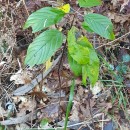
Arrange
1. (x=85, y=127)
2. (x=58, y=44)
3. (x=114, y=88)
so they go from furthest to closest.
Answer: (x=114, y=88) → (x=85, y=127) → (x=58, y=44)

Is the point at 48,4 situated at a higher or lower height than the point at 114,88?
higher

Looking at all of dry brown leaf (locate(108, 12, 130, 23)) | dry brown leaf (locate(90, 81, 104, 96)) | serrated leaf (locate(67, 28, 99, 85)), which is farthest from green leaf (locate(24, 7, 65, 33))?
dry brown leaf (locate(108, 12, 130, 23))

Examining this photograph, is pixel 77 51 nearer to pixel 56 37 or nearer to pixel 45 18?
pixel 56 37

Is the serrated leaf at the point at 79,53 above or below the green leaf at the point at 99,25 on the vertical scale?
below

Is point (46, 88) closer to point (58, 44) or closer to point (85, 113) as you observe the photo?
point (85, 113)

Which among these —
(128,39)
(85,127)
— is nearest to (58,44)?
(85,127)

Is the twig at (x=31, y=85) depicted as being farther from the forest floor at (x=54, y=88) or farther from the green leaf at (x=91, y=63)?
the green leaf at (x=91, y=63)

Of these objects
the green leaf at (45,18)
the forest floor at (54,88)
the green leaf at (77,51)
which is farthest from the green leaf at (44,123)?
the green leaf at (45,18)
